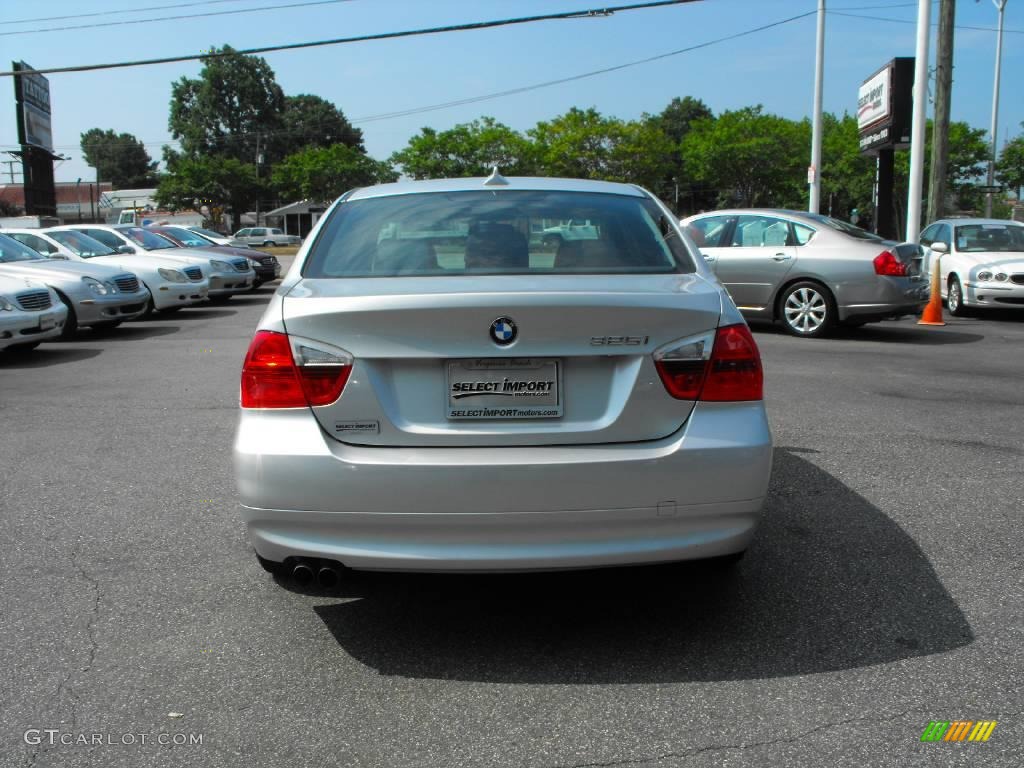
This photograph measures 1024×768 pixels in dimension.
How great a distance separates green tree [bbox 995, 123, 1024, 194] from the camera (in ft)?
195

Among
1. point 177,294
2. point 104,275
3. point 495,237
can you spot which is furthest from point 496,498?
point 177,294

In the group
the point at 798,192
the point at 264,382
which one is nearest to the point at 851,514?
the point at 264,382

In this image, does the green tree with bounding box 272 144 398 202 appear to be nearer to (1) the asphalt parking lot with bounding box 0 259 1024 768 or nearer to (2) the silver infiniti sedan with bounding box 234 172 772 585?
(1) the asphalt parking lot with bounding box 0 259 1024 768

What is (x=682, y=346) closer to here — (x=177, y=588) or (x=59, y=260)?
(x=177, y=588)

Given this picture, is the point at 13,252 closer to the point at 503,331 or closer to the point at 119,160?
the point at 503,331

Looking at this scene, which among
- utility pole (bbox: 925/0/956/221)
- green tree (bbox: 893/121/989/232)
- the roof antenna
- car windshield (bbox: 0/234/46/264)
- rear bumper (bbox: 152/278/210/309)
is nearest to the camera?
the roof antenna

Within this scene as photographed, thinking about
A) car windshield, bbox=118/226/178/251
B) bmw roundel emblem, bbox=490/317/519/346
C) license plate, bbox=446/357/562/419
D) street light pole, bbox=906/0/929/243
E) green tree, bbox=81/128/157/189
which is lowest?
license plate, bbox=446/357/562/419

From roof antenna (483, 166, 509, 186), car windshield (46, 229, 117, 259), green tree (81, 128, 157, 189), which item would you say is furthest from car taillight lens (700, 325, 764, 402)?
green tree (81, 128, 157, 189)

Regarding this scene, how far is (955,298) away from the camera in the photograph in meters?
15.0

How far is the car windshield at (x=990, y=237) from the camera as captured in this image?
15.4m

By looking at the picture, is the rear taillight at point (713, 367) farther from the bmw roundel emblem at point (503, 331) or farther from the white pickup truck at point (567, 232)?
the white pickup truck at point (567, 232)

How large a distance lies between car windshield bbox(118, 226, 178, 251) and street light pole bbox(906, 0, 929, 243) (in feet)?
45.4

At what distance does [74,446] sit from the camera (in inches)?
259

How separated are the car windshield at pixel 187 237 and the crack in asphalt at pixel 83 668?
16849 millimetres
